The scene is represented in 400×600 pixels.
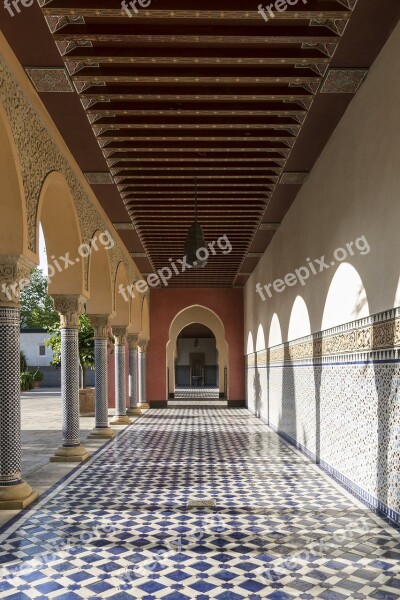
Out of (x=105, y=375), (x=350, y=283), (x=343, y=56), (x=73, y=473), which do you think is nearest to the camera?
(x=343, y=56)

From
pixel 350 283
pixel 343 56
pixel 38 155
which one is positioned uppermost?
pixel 343 56

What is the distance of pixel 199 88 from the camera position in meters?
5.45

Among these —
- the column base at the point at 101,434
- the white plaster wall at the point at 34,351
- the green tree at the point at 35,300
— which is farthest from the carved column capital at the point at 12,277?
the green tree at the point at 35,300

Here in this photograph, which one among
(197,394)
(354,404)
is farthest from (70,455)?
(197,394)

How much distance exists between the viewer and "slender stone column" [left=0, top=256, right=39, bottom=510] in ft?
17.6

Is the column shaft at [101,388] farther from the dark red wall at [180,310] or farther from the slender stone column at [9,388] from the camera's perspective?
the dark red wall at [180,310]

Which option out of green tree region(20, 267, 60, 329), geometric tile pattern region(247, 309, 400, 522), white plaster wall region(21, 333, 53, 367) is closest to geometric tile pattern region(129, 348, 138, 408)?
geometric tile pattern region(247, 309, 400, 522)

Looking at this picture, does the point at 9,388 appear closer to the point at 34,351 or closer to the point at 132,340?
the point at 132,340

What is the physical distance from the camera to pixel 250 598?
3.33 metres

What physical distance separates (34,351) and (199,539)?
3539cm

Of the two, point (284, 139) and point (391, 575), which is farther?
point (284, 139)

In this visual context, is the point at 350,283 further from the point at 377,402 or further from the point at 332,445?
the point at 332,445

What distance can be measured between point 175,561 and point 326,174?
4407 mm

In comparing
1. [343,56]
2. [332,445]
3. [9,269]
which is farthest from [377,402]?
[9,269]
